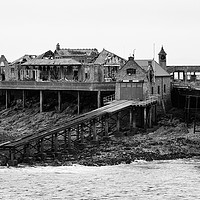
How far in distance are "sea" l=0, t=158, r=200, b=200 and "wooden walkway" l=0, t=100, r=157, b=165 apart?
2.70 metres

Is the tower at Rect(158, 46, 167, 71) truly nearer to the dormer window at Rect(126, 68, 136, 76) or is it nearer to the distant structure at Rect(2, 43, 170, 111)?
the distant structure at Rect(2, 43, 170, 111)

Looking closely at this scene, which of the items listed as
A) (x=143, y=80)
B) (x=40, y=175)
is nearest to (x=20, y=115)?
(x=143, y=80)

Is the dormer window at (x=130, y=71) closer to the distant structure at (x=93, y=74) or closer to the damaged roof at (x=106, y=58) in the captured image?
the distant structure at (x=93, y=74)

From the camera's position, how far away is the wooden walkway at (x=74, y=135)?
134 feet

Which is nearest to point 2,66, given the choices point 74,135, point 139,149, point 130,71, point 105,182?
point 130,71

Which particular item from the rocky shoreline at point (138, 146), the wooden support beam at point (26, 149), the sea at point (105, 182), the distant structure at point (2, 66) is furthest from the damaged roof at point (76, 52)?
the sea at point (105, 182)

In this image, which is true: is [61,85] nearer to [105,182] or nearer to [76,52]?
[76,52]

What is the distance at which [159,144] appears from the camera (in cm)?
4741

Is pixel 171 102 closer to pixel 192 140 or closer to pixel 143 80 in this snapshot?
pixel 143 80

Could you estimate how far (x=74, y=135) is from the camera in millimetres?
49562

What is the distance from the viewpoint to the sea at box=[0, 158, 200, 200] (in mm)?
31516

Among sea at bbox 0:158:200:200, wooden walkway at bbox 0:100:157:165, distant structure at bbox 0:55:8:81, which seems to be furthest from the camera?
distant structure at bbox 0:55:8:81

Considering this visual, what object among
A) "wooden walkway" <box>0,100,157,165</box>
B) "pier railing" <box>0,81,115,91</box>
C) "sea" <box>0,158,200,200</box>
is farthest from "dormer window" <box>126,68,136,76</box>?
"sea" <box>0,158,200,200</box>

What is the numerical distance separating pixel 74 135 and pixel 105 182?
15.2 meters
